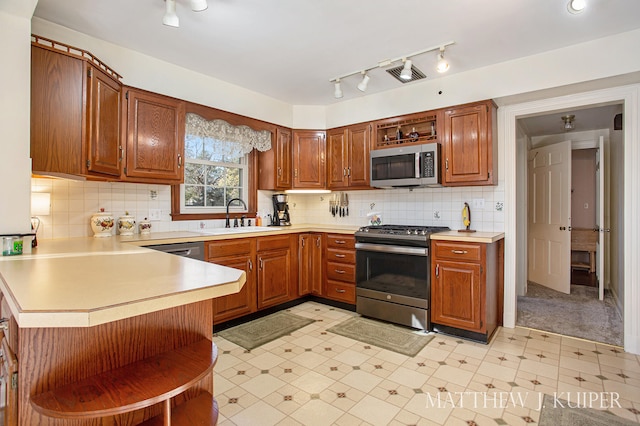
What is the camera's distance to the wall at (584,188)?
17.8ft

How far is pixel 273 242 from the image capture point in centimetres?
354

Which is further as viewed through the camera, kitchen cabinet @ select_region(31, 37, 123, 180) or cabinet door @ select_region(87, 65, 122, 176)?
cabinet door @ select_region(87, 65, 122, 176)

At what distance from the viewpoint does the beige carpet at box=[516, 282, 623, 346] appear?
3.03 meters

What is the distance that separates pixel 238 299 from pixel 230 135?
1.77 metres

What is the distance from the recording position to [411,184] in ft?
11.2

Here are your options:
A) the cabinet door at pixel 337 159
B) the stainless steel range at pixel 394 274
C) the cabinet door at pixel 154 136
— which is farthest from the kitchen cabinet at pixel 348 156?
the cabinet door at pixel 154 136

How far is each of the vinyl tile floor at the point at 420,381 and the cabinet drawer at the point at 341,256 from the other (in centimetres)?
93

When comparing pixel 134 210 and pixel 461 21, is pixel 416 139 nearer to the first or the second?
pixel 461 21

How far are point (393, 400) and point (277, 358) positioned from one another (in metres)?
0.96

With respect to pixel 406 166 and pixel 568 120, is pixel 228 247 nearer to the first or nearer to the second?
pixel 406 166

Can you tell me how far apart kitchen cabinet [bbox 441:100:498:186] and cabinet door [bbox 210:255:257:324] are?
2.16 meters

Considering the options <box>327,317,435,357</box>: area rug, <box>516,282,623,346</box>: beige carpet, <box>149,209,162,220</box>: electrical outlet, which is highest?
→ <box>149,209,162,220</box>: electrical outlet

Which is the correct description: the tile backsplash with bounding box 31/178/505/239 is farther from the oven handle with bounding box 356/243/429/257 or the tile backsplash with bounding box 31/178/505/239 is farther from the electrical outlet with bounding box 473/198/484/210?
the oven handle with bounding box 356/243/429/257

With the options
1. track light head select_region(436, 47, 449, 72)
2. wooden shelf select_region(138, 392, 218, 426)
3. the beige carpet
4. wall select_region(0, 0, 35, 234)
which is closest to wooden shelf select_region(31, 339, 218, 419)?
wooden shelf select_region(138, 392, 218, 426)
